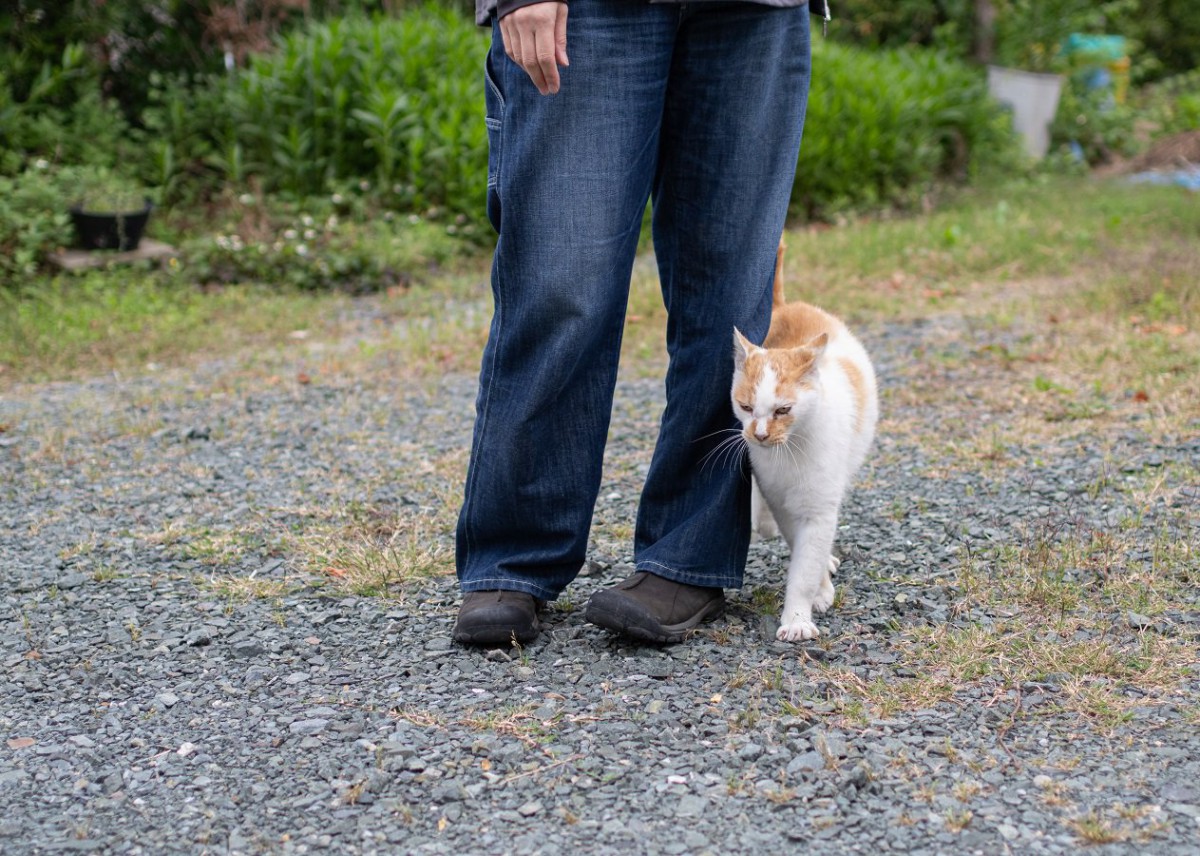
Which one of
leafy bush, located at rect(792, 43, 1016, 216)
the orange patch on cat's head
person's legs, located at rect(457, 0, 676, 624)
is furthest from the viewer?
leafy bush, located at rect(792, 43, 1016, 216)

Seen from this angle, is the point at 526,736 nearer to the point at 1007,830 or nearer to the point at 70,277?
the point at 1007,830

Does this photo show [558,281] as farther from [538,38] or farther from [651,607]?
[651,607]

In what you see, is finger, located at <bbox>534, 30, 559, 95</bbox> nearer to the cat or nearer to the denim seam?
the denim seam

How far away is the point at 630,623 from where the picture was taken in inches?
90.8

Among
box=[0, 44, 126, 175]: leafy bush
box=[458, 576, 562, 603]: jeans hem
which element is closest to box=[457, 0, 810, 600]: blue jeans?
box=[458, 576, 562, 603]: jeans hem

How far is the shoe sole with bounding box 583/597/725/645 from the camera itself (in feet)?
7.56

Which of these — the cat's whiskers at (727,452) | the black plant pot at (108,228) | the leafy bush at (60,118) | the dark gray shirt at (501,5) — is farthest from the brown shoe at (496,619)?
the leafy bush at (60,118)

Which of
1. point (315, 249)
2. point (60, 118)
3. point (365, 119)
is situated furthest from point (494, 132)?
point (60, 118)

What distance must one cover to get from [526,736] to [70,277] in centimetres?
499

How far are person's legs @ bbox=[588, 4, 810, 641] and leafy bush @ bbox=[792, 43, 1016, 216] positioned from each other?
5.57 m

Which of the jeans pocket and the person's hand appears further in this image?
the jeans pocket

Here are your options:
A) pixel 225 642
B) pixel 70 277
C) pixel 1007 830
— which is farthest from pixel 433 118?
pixel 1007 830

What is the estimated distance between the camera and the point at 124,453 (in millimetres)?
3840

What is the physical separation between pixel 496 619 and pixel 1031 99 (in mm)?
9732
